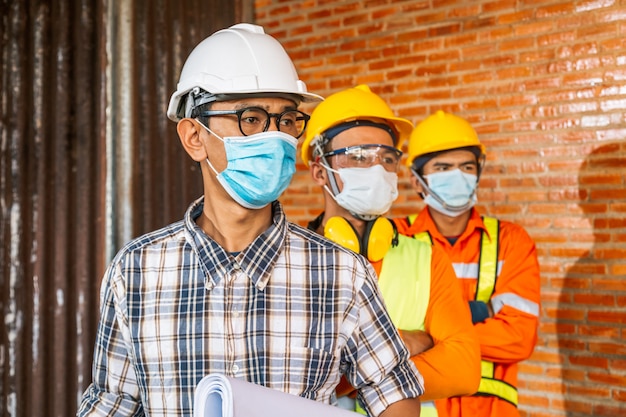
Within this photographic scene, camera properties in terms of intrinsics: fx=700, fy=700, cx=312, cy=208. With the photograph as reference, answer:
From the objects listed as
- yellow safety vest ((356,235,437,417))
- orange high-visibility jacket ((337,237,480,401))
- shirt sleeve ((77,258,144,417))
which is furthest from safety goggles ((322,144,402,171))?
shirt sleeve ((77,258,144,417))

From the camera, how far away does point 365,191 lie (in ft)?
8.34

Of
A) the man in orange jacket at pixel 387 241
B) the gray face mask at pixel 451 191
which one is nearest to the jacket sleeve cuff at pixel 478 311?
the gray face mask at pixel 451 191

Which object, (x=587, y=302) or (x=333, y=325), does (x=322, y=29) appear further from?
(x=333, y=325)

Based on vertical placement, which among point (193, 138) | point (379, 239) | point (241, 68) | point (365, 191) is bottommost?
point (379, 239)

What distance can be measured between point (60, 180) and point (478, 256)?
2066 millimetres

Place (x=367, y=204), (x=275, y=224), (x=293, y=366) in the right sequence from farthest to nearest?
(x=367, y=204) → (x=275, y=224) → (x=293, y=366)

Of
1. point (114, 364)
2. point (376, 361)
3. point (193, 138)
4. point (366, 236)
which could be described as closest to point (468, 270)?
point (366, 236)

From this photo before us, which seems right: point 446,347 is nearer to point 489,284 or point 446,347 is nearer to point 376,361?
point 376,361

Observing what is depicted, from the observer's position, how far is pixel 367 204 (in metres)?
2.50

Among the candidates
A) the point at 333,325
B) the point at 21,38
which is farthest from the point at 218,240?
the point at 21,38

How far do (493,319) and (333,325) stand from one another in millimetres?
1560

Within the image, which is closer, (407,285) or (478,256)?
(407,285)

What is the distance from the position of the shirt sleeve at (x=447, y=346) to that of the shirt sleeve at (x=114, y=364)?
2.98 feet

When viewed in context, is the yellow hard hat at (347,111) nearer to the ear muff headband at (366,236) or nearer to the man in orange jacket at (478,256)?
the ear muff headband at (366,236)
